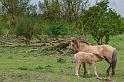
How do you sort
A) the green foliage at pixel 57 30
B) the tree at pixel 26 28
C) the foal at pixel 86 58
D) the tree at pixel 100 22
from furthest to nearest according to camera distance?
1. the green foliage at pixel 57 30
2. the tree at pixel 26 28
3. the tree at pixel 100 22
4. the foal at pixel 86 58

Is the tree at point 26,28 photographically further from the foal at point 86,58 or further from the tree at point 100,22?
the foal at point 86,58

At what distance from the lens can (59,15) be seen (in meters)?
65.7

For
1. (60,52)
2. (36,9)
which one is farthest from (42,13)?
(60,52)

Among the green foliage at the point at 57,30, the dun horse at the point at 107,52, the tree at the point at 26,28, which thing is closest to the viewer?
the dun horse at the point at 107,52

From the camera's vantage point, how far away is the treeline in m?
37.1

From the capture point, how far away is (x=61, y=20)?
2088 inches

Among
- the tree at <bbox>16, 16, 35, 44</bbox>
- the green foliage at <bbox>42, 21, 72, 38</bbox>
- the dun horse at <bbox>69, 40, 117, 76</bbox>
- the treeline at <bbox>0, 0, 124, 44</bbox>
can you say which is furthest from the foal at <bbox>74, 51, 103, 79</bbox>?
the green foliage at <bbox>42, 21, 72, 38</bbox>

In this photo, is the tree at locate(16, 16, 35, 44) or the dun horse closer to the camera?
the dun horse

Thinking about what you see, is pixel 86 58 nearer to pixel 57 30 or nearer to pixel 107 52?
pixel 107 52

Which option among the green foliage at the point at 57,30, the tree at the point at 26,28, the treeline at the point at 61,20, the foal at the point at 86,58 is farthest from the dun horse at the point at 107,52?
the green foliage at the point at 57,30

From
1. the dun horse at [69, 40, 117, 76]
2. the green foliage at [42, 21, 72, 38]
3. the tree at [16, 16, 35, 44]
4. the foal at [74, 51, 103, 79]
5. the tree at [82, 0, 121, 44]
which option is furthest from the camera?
the green foliage at [42, 21, 72, 38]

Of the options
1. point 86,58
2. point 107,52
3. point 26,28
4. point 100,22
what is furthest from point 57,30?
point 86,58

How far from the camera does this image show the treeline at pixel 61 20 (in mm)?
37062

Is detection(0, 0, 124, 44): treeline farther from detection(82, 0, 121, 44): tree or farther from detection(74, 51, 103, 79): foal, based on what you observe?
detection(74, 51, 103, 79): foal
